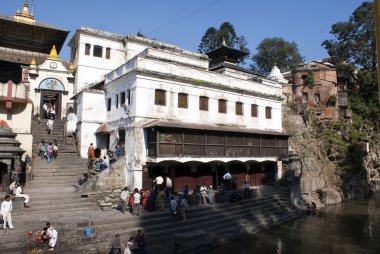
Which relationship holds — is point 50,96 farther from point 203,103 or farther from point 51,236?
point 51,236

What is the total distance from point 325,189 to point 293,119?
28.2 ft

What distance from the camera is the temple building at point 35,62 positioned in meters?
30.3

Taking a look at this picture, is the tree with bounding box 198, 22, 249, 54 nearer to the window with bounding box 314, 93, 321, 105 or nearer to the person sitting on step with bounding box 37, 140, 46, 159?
the window with bounding box 314, 93, 321, 105

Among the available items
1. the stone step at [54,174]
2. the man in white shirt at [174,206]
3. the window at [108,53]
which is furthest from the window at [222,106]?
the window at [108,53]

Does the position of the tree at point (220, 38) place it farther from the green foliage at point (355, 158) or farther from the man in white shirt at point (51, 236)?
the man in white shirt at point (51, 236)

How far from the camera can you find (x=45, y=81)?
30.7 meters

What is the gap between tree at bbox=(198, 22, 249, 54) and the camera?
2670 inches

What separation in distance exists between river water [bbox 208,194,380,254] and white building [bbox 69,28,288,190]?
20.8 feet

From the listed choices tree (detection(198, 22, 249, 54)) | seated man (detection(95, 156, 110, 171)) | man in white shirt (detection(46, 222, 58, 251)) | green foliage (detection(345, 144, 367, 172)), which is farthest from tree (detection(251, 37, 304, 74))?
man in white shirt (detection(46, 222, 58, 251))

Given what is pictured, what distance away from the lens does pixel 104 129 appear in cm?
2503

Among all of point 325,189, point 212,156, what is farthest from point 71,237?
point 325,189

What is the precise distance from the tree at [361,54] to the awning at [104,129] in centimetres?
3312

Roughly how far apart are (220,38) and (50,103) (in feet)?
146

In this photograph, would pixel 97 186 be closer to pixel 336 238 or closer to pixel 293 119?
pixel 336 238
